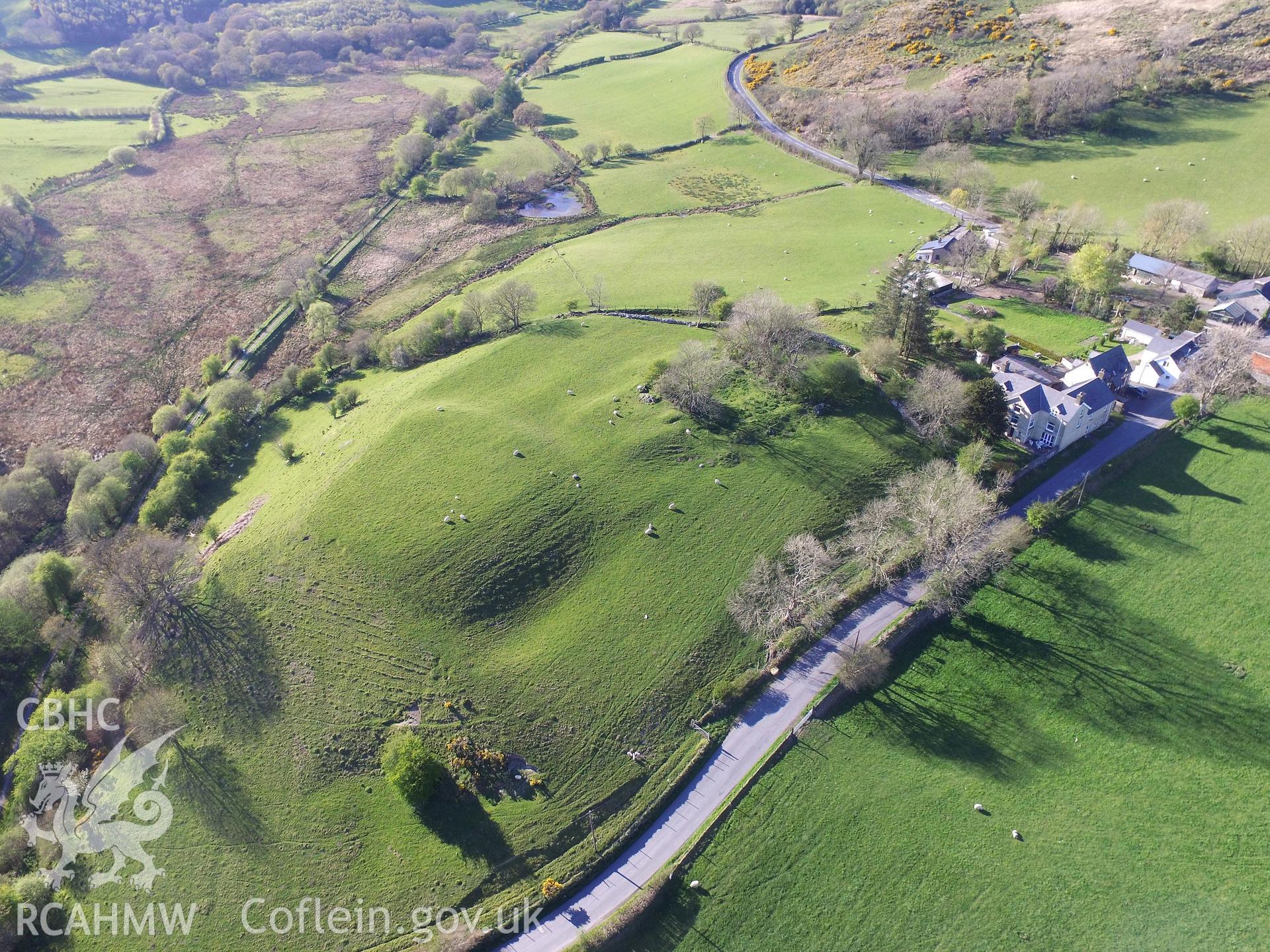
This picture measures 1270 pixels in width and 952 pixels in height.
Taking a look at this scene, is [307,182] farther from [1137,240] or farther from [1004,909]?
[1004,909]

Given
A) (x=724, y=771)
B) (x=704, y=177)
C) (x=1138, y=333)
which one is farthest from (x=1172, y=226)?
(x=724, y=771)

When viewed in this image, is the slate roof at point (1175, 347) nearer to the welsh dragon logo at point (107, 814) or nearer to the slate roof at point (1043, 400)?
the slate roof at point (1043, 400)

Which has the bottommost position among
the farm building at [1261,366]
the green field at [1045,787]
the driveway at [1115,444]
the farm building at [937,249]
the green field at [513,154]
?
the green field at [1045,787]

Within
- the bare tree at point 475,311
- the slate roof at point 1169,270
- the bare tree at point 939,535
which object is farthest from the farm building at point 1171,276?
the bare tree at point 475,311

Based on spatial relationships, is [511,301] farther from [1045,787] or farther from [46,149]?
[46,149]

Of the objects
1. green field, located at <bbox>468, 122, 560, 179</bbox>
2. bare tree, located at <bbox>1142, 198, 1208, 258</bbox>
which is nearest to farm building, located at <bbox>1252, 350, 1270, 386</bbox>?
bare tree, located at <bbox>1142, 198, 1208, 258</bbox>

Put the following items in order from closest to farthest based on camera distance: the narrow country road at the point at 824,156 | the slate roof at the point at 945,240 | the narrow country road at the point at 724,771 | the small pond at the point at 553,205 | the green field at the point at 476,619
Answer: the narrow country road at the point at 724,771 → the green field at the point at 476,619 → the slate roof at the point at 945,240 → the narrow country road at the point at 824,156 → the small pond at the point at 553,205
